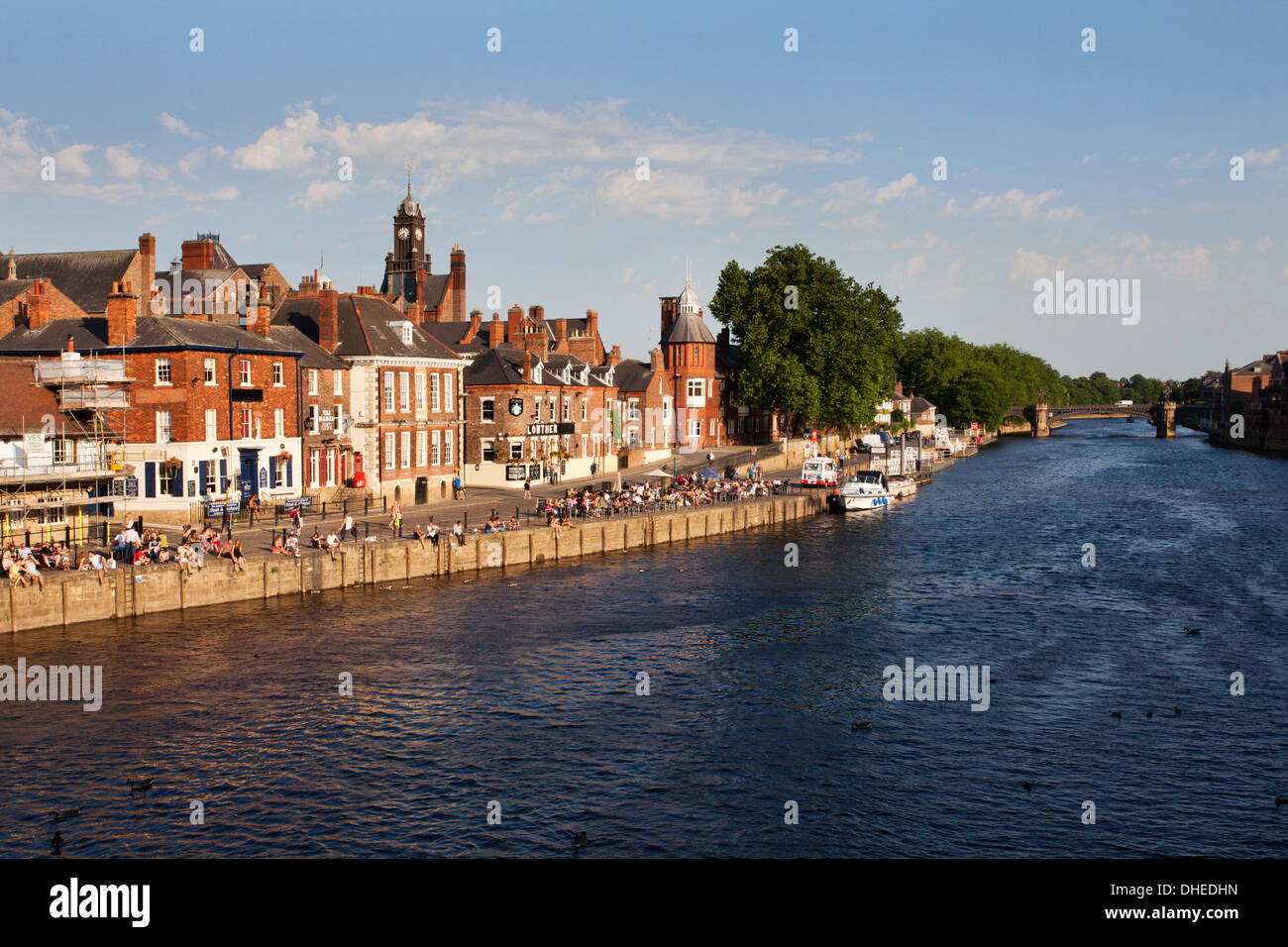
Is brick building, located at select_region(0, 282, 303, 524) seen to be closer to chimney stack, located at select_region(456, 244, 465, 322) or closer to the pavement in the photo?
the pavement

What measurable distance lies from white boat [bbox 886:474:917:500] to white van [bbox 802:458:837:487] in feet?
20.5

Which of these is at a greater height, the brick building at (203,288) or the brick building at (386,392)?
the brick building at (203,288)

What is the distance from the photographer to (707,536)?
245ft

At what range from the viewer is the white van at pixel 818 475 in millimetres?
95375

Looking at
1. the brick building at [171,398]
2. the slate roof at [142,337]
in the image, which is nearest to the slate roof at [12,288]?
the brick building at [171,398]

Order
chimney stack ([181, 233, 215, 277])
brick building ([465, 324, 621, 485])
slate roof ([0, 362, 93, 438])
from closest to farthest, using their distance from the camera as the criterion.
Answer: slate roof ([0, 362, 93, 438])
brick building ([465, 324, 621, 485])
chimney stack ([181, 233, 215, 277])

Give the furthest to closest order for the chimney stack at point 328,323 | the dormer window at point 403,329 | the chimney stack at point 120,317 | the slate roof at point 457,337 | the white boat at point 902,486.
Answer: the white boat at point 902,486
the slate roof at point 457,337
the dormer window at point 403,329
the chimney stack at point 328,323
the chimney stack at point 120,317

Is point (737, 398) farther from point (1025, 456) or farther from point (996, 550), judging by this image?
point (1025, 456)

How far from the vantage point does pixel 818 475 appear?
95625 millimetres

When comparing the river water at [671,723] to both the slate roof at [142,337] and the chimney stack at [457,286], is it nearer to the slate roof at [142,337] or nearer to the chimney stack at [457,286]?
the slate roof at [142,337]

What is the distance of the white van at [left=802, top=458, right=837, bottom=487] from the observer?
3755 inches

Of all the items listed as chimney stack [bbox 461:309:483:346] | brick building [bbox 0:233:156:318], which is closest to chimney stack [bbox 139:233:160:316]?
brick building [bbox 0:233:156:318]

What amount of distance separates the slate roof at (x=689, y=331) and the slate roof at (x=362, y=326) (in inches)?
1658
